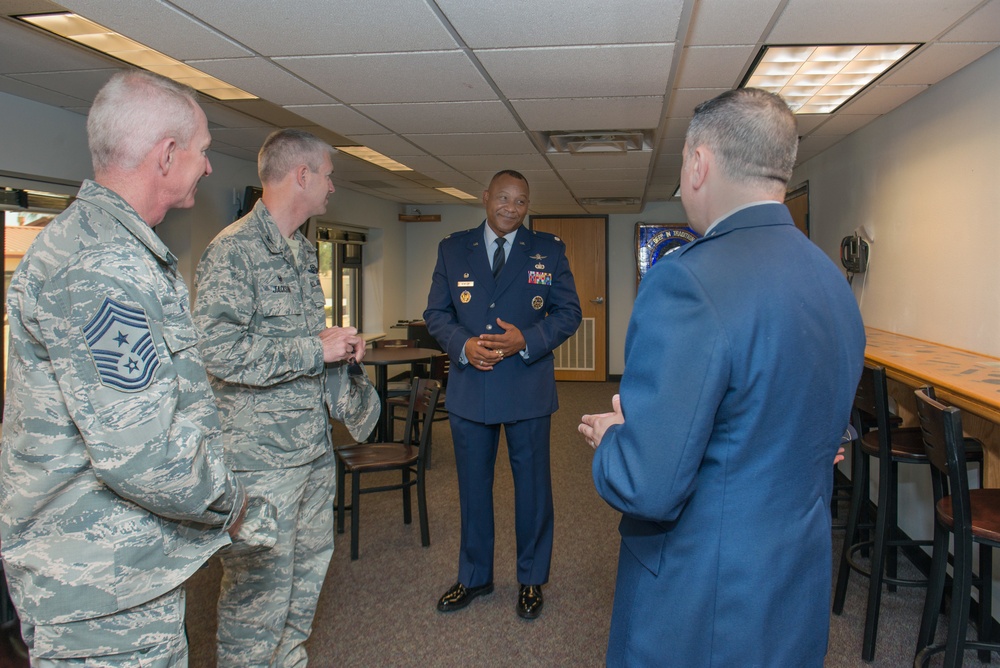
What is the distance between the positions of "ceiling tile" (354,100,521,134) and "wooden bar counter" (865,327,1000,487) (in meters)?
2.14

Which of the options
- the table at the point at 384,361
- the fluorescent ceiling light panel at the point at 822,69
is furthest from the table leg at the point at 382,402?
the fluorescent ceiling light panel at the point at 822,69

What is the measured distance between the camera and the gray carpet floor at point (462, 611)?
2.45 m

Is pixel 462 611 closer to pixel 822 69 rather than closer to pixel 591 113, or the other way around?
pixel 591 113

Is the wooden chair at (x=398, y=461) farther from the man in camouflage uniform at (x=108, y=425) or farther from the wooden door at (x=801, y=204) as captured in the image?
the wooden door at (x=801, y=204)

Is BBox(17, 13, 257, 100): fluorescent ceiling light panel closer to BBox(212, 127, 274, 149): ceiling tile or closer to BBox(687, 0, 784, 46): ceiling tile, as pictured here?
BBox(212, 127, 274, 149): ceiling tile

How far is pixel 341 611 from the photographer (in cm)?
280

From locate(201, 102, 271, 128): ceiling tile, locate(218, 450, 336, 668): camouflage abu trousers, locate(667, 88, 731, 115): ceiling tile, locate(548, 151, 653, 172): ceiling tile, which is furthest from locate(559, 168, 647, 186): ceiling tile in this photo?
locate(218, 450, 336, 668): camouflage abu trousers

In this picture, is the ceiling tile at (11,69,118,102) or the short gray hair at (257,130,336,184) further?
the ceiling tile at (11,69,118,102)

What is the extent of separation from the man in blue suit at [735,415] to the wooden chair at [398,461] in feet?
7.70

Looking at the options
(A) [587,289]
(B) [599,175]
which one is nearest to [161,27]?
(B) [599,175]

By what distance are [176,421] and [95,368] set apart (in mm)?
152

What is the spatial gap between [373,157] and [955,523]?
4.71 m

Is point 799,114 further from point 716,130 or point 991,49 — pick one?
point 716,130

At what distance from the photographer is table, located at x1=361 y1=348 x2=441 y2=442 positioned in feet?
15.6
